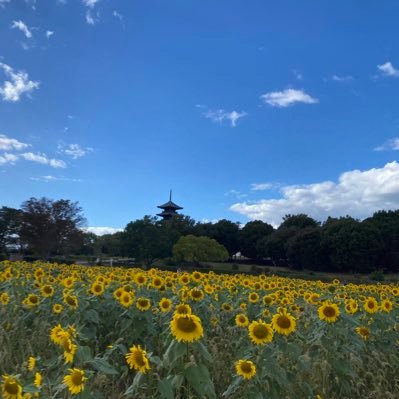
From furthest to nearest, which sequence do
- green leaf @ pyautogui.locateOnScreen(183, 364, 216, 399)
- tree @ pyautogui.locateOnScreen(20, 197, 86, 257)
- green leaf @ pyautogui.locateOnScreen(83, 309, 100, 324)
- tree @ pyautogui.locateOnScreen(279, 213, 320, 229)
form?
tree @ pyautogui.locateOnScreen(279, 213, 320, 229)
tree @ pyautogui.locateOnScreen(20, 197, 86, 257)
green leaf @ pyautogui.locateOnScreen(83, 309, 100, 324)
green leaf @ pyautogui.locateOnScreen(183, 364, 216, 399)

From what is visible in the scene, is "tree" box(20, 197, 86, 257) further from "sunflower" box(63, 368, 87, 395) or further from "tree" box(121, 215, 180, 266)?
"sunflower" box(63, 368, 87, 395)

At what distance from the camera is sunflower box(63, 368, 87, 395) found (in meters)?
2.80

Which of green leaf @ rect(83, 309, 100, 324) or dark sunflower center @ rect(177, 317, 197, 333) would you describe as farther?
green leaf @ rect(83, 309, 100, 324)

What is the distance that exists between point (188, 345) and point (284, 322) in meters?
1.33

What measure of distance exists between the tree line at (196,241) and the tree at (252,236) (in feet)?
22.8

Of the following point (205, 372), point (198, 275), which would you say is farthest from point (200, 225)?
point (205, 372)

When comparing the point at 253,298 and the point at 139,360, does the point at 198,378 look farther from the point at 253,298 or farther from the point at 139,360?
the point at 253,298

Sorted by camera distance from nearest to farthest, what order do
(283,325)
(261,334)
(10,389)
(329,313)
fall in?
(10,389)
(261,334)
(283,325)
(329,313)

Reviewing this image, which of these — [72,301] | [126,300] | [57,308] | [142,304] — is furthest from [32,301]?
[142,304]

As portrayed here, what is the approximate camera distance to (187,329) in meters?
3.37

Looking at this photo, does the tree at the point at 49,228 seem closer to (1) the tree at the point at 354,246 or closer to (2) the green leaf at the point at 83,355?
(1) the tree at the point at 354,246

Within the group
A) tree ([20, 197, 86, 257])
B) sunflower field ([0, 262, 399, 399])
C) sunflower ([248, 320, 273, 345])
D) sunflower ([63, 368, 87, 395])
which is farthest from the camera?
tree ([20, 197, 86, 257])

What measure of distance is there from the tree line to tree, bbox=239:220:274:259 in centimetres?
694

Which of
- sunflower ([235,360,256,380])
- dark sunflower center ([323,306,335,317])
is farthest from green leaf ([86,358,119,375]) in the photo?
dark sunflower center ([323,306,335,317])
